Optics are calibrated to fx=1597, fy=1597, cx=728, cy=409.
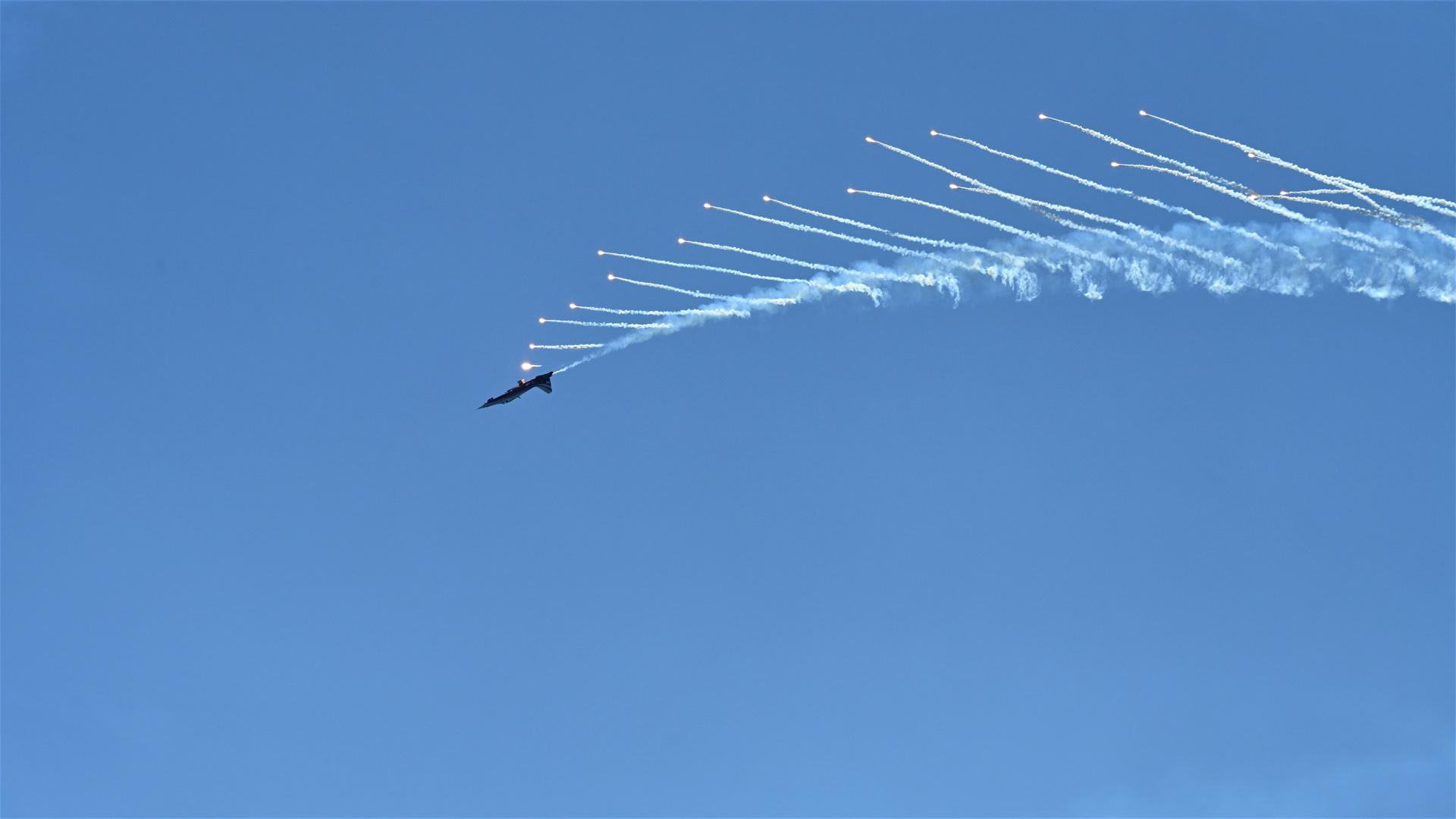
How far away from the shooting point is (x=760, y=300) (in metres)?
93.2

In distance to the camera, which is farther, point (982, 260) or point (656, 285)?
point (656, 285)

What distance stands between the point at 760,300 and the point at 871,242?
300 inches

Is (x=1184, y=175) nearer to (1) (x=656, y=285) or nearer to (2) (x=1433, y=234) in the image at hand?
(2) (x=1433, y=234)

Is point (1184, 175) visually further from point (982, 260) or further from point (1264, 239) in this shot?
point (982, 260)

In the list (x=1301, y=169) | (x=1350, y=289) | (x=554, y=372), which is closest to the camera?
(x=1301, y=169)

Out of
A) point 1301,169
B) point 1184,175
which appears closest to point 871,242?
point 1184,175

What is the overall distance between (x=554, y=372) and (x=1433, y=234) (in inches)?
2045

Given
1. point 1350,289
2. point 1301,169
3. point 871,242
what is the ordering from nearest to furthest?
point 1301,169, point 1350,289, point 871,242

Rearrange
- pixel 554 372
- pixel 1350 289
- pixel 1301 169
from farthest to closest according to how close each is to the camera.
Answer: pixel 554 372 → pixel 1350 289 → pixel 1301 169

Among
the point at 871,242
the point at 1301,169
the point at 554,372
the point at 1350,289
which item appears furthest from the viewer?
the point at 554,372

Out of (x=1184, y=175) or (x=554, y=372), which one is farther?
(x=554, y=372)

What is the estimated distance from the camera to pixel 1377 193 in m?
78.4

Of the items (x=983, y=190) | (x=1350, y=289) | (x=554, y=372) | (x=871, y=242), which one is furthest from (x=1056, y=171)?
(x=554, y=372)

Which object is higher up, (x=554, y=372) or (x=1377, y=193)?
(x=554, y=372)
